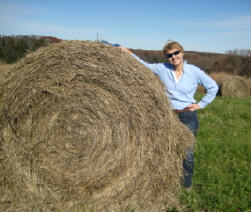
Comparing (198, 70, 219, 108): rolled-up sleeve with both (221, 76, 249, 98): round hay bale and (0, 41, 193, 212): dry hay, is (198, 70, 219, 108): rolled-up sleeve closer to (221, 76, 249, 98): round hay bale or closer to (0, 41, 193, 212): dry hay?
(0, 41, 193, 212): dry hay

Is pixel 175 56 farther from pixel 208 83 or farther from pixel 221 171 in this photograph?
pixel 221 171

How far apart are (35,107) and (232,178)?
3144 mm

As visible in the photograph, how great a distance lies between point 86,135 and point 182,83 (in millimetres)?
1563

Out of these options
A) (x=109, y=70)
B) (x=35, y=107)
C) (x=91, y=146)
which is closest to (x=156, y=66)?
(x=109, y=70)

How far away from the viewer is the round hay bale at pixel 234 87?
14680 millimetres

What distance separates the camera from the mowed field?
3059 millimetres

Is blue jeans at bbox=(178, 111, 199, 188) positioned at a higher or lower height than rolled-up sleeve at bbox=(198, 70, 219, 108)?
lower

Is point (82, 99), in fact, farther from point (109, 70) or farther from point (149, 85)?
point (149, 85)

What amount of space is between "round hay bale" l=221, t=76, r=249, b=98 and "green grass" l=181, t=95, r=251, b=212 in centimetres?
900

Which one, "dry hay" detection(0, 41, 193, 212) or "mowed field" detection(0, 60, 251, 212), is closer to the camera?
"dry hay" detection(0, 41, 193, 212)

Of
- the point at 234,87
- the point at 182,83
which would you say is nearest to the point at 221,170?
the point at 182,83

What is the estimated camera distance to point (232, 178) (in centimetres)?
360

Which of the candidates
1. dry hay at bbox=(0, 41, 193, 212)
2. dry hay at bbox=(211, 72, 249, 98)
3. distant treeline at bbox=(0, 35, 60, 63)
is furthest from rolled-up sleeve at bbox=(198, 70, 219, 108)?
distant treeline at bbox=(0, 35, 60, 63)

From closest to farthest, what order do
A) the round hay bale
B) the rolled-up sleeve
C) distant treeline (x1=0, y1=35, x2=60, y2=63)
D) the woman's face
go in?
the woman's face, the rolled-up sleeve, the round hay bale, distant treeline (x1=0, y1=35, x2=60, y2=63)
